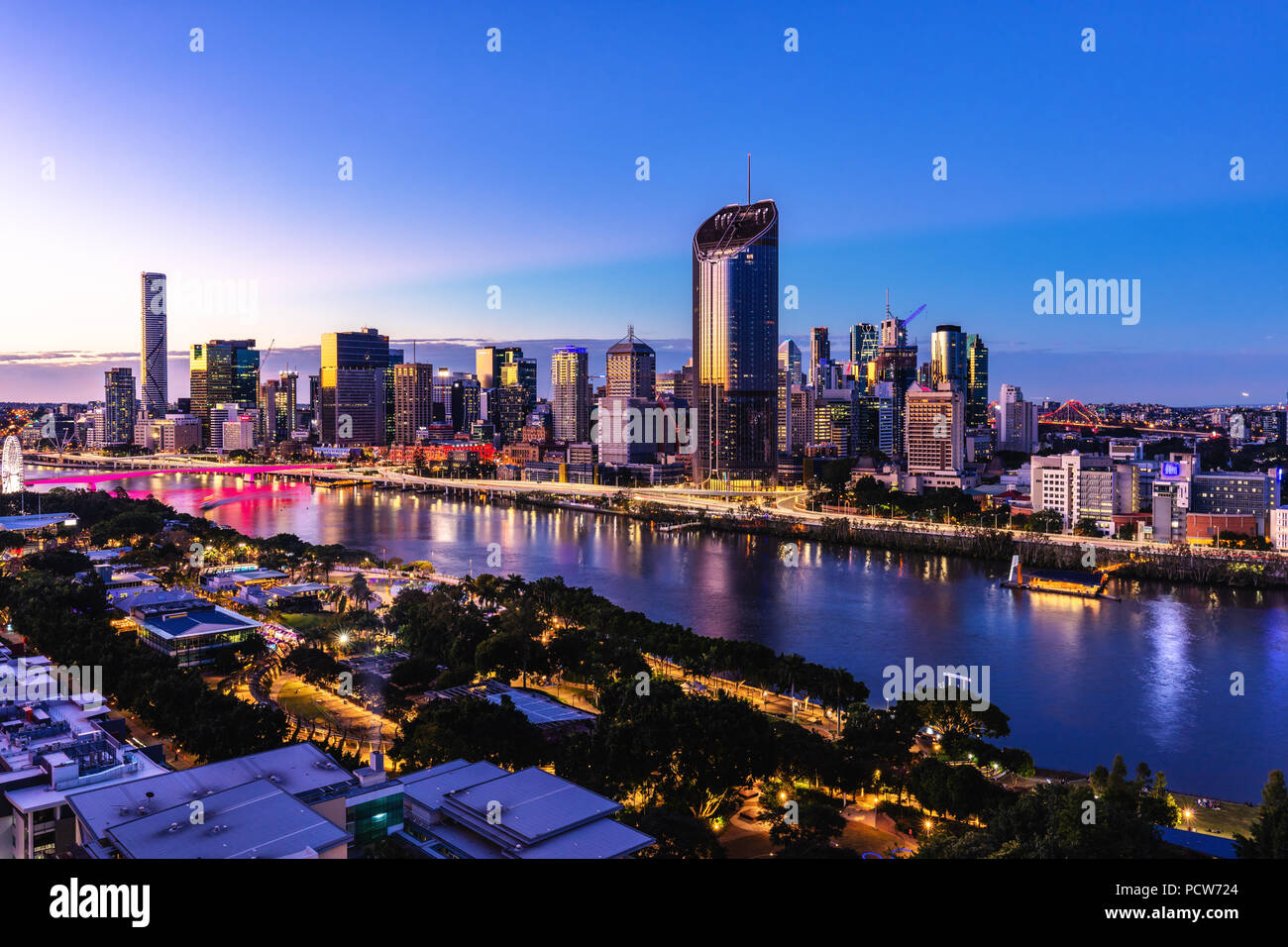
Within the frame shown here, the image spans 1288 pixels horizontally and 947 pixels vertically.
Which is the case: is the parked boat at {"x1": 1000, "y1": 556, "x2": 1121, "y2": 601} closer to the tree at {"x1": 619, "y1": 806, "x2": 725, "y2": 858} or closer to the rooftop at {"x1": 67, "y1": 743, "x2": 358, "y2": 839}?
the tree at {"x1": 619, "y1": 806, "x2": 725, "y2": 858}

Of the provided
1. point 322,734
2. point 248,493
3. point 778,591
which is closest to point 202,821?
point 322,734

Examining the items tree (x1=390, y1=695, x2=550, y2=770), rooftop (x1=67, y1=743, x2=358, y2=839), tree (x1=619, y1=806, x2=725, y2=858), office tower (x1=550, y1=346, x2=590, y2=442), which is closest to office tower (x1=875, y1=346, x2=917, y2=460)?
office tower (x1=550, y1=346, x2=590, y2=442)

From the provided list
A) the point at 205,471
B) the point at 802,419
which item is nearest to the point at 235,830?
the point at 205,471

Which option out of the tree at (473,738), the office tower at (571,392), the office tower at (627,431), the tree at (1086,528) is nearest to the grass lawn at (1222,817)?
the tree at (473,738)

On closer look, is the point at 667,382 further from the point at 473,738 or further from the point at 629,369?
the point at 473,738
